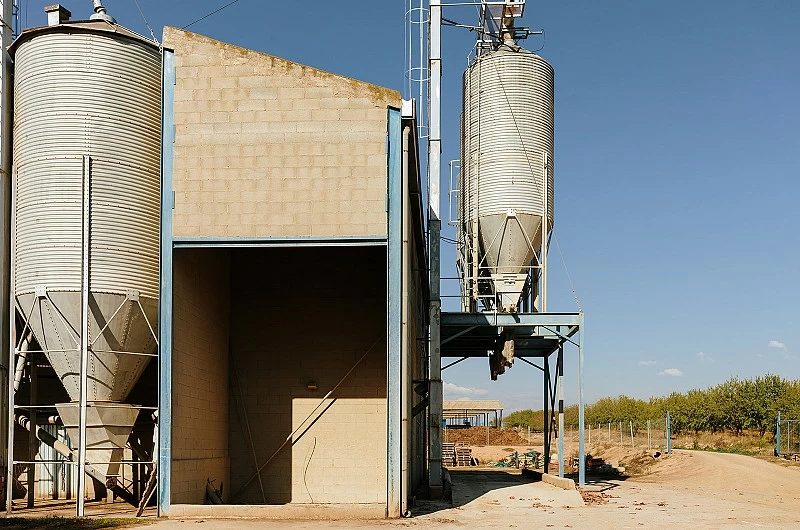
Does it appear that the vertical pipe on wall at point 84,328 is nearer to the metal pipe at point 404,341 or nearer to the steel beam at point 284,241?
the steel beam at point 284,241

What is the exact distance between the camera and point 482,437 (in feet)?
221

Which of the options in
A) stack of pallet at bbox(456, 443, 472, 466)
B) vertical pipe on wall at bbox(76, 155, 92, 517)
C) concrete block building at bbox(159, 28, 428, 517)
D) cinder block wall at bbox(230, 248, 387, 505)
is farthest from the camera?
stack of pallet at bbox(456, 443, 472, 466)

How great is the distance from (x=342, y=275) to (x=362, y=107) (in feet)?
20.6

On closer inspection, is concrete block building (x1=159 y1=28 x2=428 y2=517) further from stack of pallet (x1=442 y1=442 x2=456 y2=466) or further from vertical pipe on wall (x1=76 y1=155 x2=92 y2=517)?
stack of pallet (x1=442 y1=442 x2=456 y2=466)

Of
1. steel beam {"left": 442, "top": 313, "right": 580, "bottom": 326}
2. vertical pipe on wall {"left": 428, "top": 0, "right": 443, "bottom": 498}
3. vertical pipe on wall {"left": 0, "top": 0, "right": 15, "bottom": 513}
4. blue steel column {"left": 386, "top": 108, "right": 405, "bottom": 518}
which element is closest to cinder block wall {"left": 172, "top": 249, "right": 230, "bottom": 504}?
vertical pipe on wall {"left": 0, "top": 0, "right": 15, "bottom": 513}

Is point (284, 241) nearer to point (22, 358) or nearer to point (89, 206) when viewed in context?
point (89, 206)

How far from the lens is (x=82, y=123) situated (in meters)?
18.3

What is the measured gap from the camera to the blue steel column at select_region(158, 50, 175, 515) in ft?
55.2

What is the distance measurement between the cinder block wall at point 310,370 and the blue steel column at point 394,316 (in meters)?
4.51

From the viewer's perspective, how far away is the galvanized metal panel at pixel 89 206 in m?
18.1

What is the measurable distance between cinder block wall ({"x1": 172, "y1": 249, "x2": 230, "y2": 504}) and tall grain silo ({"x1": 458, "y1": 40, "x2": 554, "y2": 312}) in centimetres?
736

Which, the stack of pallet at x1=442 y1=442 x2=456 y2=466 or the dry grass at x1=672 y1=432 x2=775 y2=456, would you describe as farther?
the dry grass at x1=672 y1=432 x2=775 y2=456

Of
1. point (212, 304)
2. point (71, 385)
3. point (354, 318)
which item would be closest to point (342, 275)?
point (354, 318)

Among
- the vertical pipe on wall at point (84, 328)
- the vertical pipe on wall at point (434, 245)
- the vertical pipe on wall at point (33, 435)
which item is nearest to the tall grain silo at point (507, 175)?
the vertical pipe on wall at point (434, 245)
